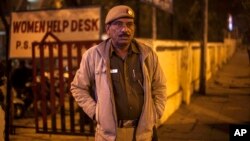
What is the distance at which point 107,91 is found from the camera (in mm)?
3682

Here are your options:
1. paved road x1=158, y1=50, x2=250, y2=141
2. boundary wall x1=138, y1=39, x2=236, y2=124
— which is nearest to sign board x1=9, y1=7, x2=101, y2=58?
boundary wall x1=138, y1=39, x2=236, y2=124

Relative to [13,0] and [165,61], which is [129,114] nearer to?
[165,61]

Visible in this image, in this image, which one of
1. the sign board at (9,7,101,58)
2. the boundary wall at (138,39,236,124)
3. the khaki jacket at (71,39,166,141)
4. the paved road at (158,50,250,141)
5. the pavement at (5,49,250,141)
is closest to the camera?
the khaki jacket at (71,39,166,141)

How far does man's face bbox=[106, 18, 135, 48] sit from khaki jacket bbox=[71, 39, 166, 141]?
0.33ft

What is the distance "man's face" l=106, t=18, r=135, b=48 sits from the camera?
373cm

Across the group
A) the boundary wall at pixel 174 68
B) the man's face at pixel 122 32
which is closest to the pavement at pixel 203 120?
the boundary wall at pixel 174 68

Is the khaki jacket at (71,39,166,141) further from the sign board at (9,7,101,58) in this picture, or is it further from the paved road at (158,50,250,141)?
the paved road at (158,50,250,141)

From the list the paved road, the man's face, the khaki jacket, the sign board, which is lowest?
the paved road

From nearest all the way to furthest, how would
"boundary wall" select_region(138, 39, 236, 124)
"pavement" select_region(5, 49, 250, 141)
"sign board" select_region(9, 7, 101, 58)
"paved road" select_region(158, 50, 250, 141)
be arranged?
1. "sign board" select_region(9, 7, 101, 58)
2. "pavement" select_region(5, 49, 250, 141)
3. "paved road" select_region(158, 50, 250, 141)
4. "boundary wall" select_region(138, 39, 236, 124)

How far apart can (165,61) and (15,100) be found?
3.68m

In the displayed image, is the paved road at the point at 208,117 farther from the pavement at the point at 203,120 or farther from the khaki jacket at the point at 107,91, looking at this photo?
the khaki jacket at the point at 107,91

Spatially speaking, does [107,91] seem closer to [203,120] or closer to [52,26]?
[52,26]

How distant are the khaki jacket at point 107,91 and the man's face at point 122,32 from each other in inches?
4.0

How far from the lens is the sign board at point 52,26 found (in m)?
7.78
